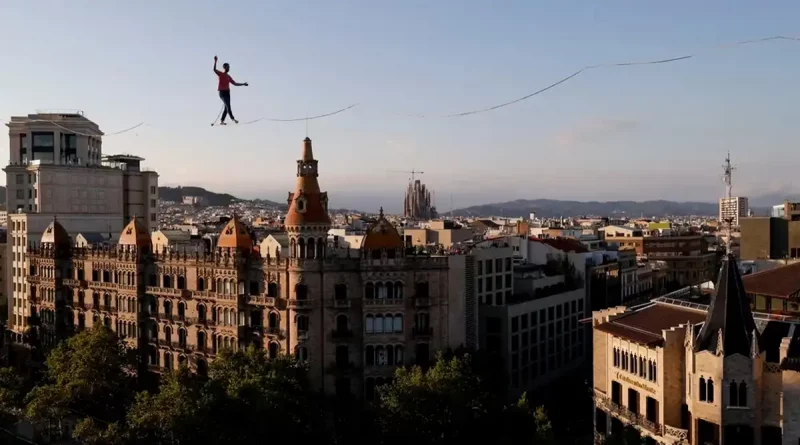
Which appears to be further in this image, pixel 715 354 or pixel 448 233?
pixel 448 233

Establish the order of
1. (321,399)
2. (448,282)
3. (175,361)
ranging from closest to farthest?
1. (321,399)
2. (448,282)
3. (175,361)

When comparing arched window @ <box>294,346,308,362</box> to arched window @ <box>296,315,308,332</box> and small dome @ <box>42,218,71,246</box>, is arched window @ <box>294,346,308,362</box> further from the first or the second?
small dome @ <box>42,218,71,246</box>

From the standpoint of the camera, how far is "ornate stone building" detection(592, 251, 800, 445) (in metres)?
42.0

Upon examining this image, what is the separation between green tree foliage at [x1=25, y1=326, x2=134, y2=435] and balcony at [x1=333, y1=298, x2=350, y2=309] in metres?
18.9

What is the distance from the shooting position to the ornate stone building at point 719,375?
4197 cm

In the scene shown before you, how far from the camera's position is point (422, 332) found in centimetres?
6869

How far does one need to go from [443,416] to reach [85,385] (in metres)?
29.6

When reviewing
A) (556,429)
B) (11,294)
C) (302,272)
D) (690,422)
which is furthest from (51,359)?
(690,422)

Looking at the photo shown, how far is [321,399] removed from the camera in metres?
63.8

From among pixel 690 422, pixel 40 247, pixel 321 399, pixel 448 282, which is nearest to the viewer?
pixel 690 422

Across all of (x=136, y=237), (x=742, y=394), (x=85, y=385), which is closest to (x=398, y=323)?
(x=85, y=385)

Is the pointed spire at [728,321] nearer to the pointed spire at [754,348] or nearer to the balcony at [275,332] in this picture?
the pointed spire at [754,348]

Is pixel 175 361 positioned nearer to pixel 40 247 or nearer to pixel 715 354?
pixel 40 247

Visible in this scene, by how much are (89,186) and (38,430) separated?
48.7m
